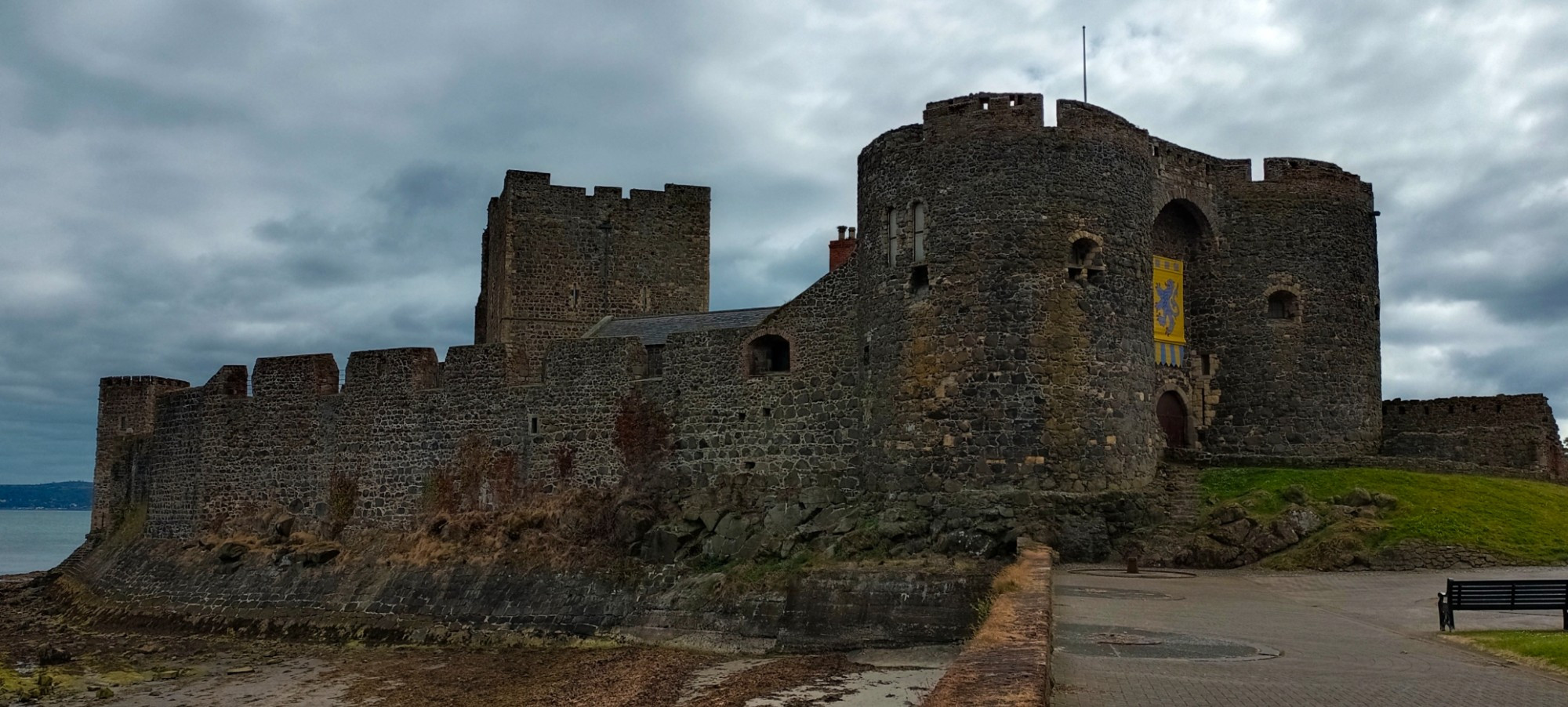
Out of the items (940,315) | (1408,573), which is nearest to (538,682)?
(940,315)

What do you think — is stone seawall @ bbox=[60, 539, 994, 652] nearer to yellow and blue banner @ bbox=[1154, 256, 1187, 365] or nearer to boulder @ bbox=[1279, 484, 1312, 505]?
boulder @ bbox=[1279, 484, 1312, 505]

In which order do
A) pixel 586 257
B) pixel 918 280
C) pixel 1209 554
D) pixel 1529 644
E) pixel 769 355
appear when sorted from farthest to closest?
pixel 586 257
pixel 769 355
pixel 918 280
pixel 1209 554
pixel 1529 644

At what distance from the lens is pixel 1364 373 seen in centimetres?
2723

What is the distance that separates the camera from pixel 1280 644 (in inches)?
486

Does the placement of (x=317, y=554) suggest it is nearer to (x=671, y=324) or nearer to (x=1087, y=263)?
(x=671, y=324)

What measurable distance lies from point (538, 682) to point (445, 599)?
273 inches

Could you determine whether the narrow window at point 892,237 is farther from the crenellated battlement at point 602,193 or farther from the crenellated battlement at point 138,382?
the crenellated battlement at point 138,382

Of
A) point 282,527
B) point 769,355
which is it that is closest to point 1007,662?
point 769,355

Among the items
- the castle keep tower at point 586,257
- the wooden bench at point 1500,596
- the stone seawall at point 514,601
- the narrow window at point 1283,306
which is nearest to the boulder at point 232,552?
the stone seawall at point 514,601

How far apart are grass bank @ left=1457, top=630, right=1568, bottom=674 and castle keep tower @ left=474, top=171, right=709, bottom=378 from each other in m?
24.6

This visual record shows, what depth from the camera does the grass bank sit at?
11.0 m

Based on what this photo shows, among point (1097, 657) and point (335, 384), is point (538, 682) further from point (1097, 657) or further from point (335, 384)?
point (335, 384)

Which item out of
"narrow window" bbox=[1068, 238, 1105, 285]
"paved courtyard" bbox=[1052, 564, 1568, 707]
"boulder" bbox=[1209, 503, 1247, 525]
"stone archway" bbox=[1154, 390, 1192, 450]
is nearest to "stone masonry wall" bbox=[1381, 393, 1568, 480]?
"stone archway" bbox=[1154, 390, 1192, 450]

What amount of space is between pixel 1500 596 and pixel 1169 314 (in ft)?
41.7
